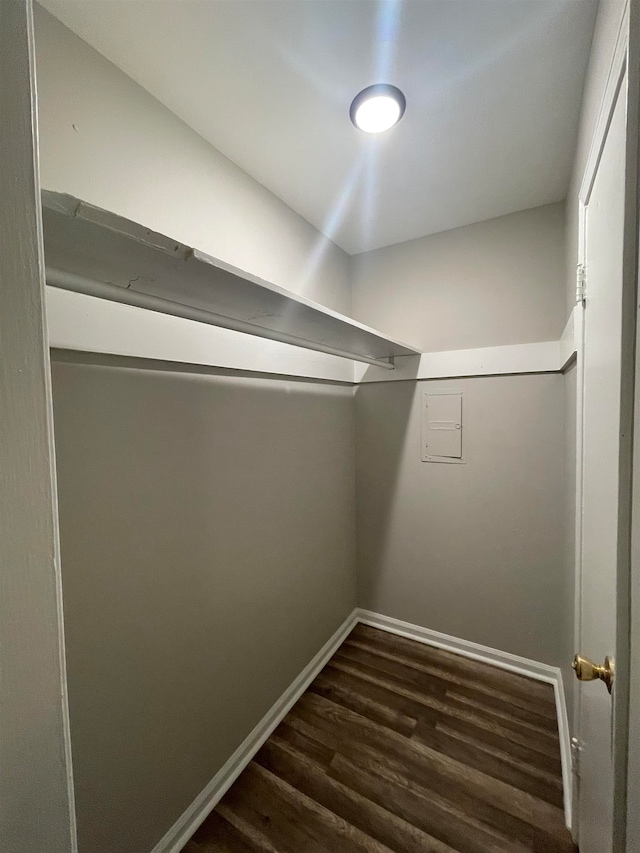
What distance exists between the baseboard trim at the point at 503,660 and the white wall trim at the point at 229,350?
5.52 ft

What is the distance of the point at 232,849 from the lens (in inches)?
46.3

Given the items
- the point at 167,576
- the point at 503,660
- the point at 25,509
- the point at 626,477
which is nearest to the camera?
the point at 25,509

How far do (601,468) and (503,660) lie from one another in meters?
1.85

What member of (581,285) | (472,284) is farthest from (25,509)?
(472,284)

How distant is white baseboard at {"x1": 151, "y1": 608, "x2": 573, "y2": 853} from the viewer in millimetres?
1227

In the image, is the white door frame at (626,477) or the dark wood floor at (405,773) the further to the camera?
the dark wood floor at (405,773)

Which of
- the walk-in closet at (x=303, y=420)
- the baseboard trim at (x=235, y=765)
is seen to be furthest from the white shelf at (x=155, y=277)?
the baseboard trim at (x=235, y=765)

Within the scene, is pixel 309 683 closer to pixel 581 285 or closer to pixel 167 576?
pixel 167 576

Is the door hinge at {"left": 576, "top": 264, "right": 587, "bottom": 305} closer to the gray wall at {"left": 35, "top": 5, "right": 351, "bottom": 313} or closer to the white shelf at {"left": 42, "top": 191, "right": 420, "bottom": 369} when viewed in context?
the white shelf at {"left": 42, "top": 191, "right": 420, "bottom": 369}

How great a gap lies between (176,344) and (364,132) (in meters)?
1.17

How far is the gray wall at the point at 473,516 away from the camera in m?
1.87

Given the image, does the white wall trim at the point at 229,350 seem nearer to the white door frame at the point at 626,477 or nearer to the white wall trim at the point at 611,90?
the white wall trim at the point at 611,90

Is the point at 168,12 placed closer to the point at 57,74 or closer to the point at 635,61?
the point at 57,74

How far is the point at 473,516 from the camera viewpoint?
2.06m
